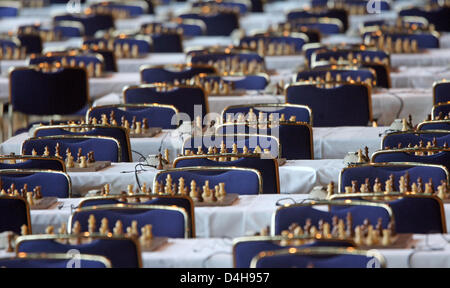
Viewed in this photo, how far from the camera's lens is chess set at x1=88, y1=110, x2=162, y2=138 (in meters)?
8.02

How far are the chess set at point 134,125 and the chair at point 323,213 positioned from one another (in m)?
2.91

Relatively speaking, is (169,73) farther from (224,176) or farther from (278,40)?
(224,176)

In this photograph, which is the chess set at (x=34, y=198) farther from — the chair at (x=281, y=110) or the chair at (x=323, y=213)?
the chair at (x=281, y=110)

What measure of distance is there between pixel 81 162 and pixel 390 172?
219cm

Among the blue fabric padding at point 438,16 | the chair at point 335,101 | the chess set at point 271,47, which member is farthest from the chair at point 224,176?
the blue fabric padding at point 438,16

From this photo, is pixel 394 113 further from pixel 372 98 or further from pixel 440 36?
pixel 440 36

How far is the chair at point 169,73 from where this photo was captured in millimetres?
10086

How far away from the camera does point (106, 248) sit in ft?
15.7

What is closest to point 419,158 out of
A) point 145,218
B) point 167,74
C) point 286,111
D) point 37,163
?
point 286,111

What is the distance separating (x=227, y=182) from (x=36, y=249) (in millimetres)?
1645

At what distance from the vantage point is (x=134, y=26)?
16.3m
